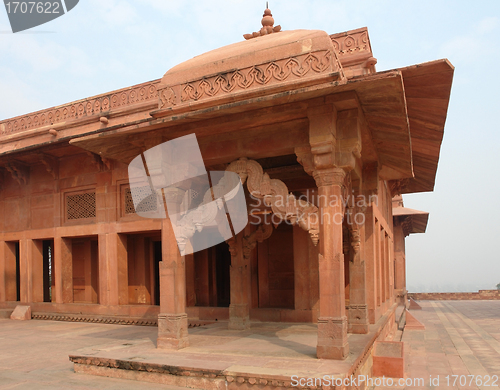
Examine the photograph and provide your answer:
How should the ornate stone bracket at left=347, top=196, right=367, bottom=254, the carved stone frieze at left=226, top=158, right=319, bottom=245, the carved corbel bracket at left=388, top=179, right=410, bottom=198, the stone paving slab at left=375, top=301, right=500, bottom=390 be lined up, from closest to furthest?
the carved stone frieze at left=226, top=158, right=319, bottom=245
the stone paving slab at left=375, top=301, right=500, bottom=390
the ornate stone bracket at left=347, top=196, right=367, bottom=254
the carved corbel bracket at left=388, top=179, right=410, bottom=198

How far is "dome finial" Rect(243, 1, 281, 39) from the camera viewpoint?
7.58m

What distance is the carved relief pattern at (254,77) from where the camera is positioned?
5828 mm

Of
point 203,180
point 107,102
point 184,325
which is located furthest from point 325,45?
point 107,102

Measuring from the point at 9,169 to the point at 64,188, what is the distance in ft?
6.04

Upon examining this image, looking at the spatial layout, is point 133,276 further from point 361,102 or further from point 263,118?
point 361,102

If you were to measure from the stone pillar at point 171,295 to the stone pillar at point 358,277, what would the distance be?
3010mm

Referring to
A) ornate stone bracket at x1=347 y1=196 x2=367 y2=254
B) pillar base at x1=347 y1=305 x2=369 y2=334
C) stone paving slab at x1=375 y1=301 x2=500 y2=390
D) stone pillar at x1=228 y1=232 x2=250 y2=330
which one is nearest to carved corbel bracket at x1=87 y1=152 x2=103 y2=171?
stone pillar at x1=228 y1=232 x2=250 y2=330

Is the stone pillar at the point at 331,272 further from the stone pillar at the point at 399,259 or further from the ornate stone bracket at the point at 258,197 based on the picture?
the stone pillar at the point at 399,259

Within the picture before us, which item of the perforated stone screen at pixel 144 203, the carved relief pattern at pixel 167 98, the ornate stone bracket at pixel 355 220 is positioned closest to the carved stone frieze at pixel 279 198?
the carved relief pattern at pixel 167 98

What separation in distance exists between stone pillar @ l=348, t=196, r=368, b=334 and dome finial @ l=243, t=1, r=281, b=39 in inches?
133

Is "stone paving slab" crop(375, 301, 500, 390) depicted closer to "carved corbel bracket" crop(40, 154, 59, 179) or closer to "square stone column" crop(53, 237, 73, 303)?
"square stone column" crop(53, 237, 73, 303)

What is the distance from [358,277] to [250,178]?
308 centimetres

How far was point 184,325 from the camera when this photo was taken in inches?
267

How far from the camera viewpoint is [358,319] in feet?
26.0
